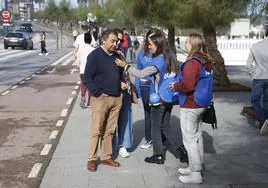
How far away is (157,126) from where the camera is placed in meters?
6.30

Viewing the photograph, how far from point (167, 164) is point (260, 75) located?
266 centimetres

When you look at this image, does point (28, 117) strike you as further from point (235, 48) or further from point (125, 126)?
point (235, 48)

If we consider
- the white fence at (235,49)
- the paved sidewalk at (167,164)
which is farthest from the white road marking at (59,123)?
the white fence at (235,49)

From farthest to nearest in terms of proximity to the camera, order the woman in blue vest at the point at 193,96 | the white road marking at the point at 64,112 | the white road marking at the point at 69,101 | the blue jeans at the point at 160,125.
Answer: the white road marking at the point at 69,101
the white road marking at the point at 64,112
the blue jeans at the point at 160,125
the woman in blue vest at the point at 193,96

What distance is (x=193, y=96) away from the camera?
5.45m

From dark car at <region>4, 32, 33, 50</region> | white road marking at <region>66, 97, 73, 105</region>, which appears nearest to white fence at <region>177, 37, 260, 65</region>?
white road marking at <region>66, 97, 73, 105</region>

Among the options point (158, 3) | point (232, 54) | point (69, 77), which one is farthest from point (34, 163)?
point (232, 54)

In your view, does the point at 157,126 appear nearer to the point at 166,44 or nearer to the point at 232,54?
the point at 166,44

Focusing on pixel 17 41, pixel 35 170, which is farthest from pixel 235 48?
pixel 35 170

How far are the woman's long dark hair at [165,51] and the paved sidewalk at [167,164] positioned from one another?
1.30 m

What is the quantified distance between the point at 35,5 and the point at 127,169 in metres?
188

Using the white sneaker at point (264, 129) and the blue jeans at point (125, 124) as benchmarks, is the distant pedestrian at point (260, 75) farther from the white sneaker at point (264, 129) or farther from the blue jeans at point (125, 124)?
the blue jeans at point (125, 124)

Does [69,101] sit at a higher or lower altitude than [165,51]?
lower

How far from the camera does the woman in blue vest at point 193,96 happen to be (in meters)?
5.33
